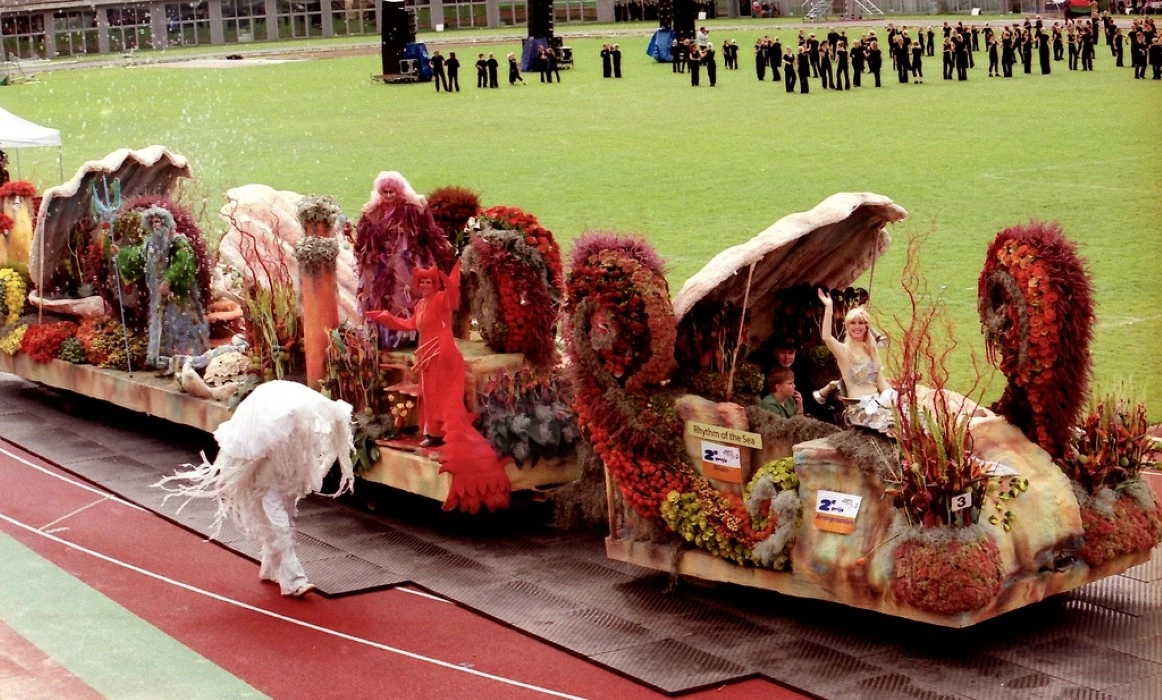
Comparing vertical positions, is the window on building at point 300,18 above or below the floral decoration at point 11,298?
above

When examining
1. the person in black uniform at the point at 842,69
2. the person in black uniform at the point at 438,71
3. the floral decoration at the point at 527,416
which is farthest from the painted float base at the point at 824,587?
the person in black uniform at the point at 438,71

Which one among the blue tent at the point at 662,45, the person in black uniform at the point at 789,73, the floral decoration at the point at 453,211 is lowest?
the floral decoration at the point at 453,211

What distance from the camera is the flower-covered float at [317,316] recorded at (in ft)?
39.9

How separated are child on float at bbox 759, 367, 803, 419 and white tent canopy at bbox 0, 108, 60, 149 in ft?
39.4

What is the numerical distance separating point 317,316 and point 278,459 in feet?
8.19

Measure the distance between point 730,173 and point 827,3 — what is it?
42557 millimetres

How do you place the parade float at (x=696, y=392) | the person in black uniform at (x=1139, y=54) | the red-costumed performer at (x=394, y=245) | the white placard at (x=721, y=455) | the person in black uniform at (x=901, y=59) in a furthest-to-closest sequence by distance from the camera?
the person in black uniform at (x=901, y=59), the person in black uniform at (x=1139, y=54), the red-costumed performer at (x=394, y=245), the white placard at (x=721, y=455), the parade float at (x=696, y=392)

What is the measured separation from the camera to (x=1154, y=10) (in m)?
52.4

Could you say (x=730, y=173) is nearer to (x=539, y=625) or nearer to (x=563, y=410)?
(x=563, y=410)

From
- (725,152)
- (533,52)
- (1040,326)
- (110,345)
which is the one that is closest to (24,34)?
(533,52)

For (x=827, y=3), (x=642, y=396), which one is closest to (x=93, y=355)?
(x=642, y=396)

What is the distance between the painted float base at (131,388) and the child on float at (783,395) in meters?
5.04

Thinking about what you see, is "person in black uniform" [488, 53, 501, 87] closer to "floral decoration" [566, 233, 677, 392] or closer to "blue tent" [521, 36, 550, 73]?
"blue tent" [521, 36, 550, 73]

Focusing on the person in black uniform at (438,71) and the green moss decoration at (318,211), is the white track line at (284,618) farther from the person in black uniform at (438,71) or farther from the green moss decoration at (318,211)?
the person in black uniform at (438,71)
